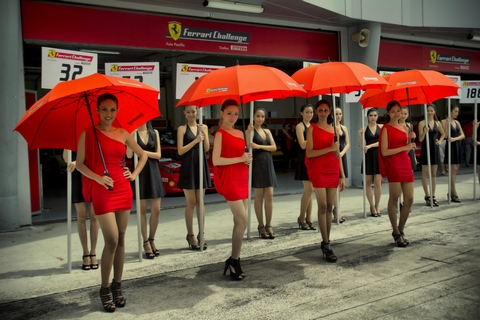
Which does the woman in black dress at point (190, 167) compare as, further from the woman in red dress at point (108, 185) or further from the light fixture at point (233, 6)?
the light fixture at point (233, 6)

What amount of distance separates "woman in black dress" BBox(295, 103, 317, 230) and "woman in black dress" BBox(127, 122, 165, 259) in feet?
7.23

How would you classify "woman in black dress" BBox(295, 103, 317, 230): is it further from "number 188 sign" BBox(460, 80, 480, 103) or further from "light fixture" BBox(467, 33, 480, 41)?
"light fixture" BBox(467, 33, 480, 41)

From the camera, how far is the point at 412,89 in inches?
341

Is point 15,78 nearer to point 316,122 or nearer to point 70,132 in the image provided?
point 70,132

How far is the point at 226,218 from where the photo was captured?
963 centimetres

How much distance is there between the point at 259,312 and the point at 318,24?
1022cm

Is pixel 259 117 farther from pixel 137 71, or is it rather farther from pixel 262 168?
pixel 137 71

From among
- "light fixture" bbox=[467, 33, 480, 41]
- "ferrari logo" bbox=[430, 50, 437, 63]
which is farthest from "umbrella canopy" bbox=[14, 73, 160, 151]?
"light fixture" bbox=[467, 33, 480, 41]

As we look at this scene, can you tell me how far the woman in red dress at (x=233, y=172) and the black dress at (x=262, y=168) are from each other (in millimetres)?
1974

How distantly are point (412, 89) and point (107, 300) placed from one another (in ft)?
20.3

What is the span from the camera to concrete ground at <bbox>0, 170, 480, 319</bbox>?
4582 mm

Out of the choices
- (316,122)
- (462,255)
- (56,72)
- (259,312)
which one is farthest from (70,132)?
(462,255)

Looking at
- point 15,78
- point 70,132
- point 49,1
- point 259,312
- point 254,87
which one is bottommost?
point 259,312

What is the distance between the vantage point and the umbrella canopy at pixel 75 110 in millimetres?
4621
